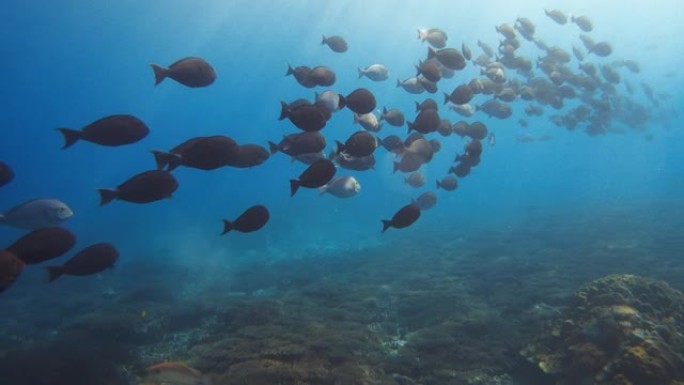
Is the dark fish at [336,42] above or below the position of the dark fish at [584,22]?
below

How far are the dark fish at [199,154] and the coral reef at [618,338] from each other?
6.66 m

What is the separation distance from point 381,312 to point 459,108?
6748mm

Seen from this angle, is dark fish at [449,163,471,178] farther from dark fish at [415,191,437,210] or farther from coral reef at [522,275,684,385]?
coral reef at [522,275,684,385]

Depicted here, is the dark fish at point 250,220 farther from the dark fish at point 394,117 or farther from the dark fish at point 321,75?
the dark fish at point 394,117

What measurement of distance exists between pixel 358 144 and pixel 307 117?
888 millimetres

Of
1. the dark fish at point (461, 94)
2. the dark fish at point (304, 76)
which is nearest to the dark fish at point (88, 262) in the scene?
the dark fish at point (304, 76)

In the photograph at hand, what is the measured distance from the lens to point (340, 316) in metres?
12.5

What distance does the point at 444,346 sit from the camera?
384 inches

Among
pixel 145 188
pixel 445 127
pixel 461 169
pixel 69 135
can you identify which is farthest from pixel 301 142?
pixel 461 169

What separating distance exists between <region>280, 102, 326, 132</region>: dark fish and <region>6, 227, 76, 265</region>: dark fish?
327 cm

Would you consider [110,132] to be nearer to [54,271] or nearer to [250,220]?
[54,271]

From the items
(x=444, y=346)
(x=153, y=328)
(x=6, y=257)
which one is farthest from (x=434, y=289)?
(x=6, y=257)

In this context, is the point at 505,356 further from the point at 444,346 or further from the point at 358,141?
the point at 358,141

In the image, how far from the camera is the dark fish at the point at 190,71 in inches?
260
